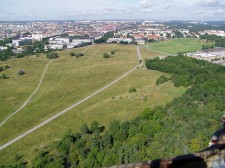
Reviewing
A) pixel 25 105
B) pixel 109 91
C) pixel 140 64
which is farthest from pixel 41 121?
pixel 140 64

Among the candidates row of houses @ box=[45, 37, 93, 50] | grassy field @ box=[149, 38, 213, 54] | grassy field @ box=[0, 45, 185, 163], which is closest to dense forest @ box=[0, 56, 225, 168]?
grassy field @ box=[0, 45, 185, 163]

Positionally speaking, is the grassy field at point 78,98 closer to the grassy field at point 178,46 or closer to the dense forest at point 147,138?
the dense forest at point 147,138

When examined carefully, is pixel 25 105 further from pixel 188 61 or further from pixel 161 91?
pixel 188 61

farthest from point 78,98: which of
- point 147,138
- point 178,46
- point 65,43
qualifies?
point 65,43

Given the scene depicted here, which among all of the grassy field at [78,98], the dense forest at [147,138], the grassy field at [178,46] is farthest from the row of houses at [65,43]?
the dense forest at [147,138]

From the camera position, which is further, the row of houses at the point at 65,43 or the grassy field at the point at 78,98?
the row of houses at the point at 65,43
